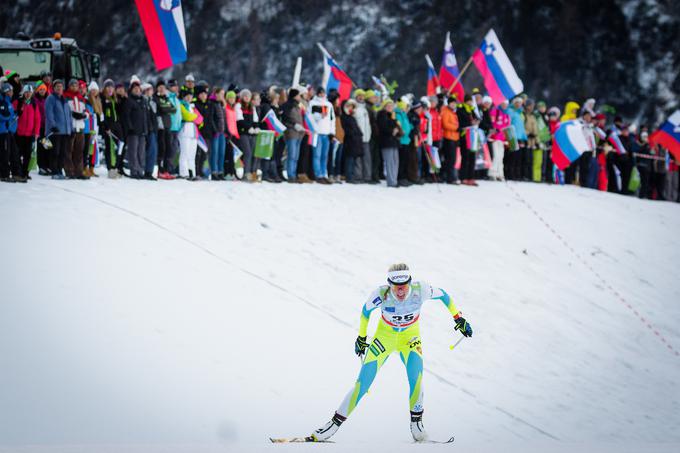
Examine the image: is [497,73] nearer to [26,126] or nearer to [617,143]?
[617,143]

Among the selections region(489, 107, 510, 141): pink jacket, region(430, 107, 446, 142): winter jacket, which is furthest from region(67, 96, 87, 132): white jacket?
region(489, 107, 510, 141): pink jacket

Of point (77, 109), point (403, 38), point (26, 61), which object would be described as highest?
point (403, 38)

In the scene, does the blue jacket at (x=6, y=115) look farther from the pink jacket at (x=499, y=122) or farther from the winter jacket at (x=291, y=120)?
the pink jacket at (x=499, y=122)

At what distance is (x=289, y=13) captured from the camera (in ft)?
151

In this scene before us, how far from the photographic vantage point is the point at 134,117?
1559cm

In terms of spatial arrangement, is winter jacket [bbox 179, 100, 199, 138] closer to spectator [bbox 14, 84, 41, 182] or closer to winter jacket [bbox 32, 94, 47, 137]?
winter jacket [bbox 32, 94, 47, 137]

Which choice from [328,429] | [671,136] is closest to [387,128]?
[671,136]

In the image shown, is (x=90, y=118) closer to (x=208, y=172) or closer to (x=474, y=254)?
(x=208, y=172)

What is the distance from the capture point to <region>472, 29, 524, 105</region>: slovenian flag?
20.7 metres

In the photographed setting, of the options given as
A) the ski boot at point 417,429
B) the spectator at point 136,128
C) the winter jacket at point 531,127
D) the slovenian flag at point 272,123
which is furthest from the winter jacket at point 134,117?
the winter jacket at point 531,127

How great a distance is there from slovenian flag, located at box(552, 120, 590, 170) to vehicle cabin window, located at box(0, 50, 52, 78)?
10.9 m

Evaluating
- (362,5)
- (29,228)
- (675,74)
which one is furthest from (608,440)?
(362,5)

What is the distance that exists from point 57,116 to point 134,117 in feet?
4.10

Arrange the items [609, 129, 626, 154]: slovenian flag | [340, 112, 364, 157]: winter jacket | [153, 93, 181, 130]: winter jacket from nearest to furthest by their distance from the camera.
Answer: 1. [153, 93, 181, 130]: winter jacket
2. [340, 112, 364, 157]: winter jacket
3. [609, 129, 626, 154]: slovenian flag
